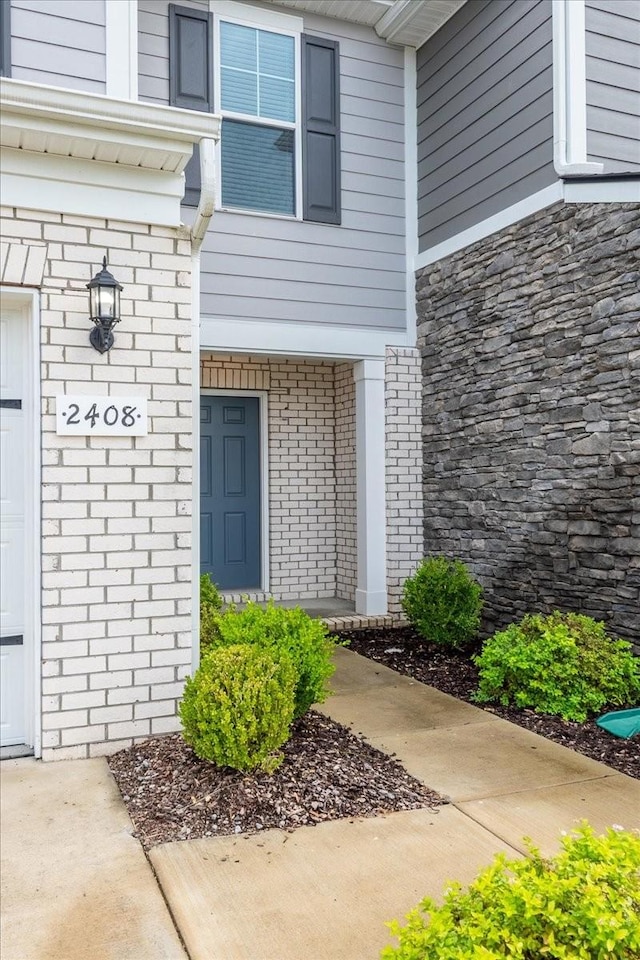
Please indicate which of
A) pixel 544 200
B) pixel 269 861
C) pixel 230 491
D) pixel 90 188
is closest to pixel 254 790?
pixel 269 861

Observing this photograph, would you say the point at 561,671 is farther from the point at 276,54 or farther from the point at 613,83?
the point at 276,54

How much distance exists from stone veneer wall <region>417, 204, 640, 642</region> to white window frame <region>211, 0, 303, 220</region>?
1523 millimetres

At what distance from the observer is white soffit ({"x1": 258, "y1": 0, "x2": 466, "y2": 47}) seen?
656cm

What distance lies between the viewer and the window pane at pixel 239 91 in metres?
6.55

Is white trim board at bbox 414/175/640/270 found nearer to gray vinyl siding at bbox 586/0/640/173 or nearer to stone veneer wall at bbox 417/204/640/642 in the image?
stone veneer wall at bbox 417/204/640/642

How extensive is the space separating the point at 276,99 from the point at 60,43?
2.59 meters

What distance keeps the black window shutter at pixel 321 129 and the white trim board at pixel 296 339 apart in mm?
1024

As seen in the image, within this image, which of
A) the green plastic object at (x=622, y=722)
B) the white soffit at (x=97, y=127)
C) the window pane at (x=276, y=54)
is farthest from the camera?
the window pane at (x=276, y=54)

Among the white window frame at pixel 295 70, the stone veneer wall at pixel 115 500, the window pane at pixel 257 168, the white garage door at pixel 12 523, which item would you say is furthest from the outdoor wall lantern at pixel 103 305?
the window pane at pixel 257 168

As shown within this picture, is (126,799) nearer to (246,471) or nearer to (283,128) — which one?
(246,471)

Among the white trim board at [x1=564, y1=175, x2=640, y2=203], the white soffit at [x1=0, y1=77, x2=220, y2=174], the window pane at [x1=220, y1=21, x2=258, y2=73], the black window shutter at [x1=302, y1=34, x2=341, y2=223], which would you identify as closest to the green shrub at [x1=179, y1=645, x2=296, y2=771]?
the white soffit at [x1=0, y1=77, x2=220, y2=174]

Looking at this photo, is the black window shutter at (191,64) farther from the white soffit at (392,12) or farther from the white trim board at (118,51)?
the white trim board at (118,51)

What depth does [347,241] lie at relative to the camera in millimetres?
7004

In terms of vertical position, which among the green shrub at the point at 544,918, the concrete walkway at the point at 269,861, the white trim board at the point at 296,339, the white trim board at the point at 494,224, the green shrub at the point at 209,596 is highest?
the white trim board at the point at 494,224
